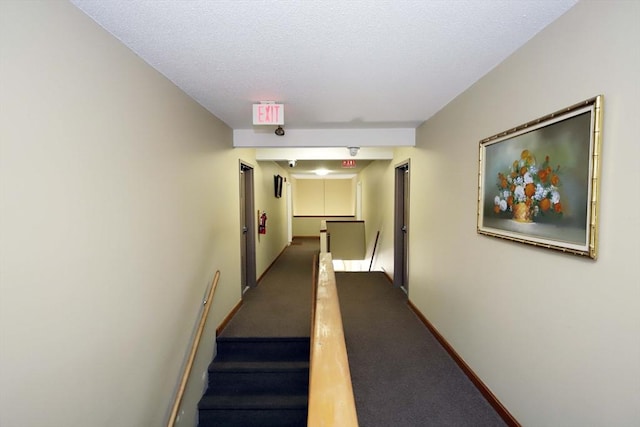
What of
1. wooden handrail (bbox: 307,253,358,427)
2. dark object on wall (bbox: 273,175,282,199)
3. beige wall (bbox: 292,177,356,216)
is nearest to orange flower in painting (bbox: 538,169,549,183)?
wooden handrail (bbox: 307,253,358,427)

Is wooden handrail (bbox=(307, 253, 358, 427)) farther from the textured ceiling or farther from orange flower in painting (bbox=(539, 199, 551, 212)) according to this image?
the textured ceiling

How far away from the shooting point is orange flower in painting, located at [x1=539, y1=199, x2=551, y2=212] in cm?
146

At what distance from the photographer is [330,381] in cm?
87

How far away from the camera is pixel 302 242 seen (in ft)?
30.9

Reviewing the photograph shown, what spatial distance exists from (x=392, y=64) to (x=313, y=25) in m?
0.66

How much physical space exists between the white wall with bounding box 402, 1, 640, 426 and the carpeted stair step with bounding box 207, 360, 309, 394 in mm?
1619

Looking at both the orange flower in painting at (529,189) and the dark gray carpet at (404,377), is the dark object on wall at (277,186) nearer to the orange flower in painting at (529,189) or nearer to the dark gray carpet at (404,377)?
the dark gray carpet at (404,377)

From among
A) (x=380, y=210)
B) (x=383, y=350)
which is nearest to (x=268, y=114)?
(x=383, y=350)

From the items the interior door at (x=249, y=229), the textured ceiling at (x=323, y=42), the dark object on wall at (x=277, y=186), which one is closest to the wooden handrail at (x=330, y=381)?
the textured ceiling at (x=323, y=42)

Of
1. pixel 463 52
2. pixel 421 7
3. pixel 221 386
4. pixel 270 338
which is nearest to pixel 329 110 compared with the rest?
pixel 463 52

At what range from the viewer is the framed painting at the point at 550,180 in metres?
1.23

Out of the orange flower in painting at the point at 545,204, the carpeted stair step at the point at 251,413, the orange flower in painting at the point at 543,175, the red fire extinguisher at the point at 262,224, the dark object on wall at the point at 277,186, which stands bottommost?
the carpeted stair step at the point at 251,413

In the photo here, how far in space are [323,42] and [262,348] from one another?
2.96 metres

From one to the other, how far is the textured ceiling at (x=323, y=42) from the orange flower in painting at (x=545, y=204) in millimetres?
948
